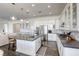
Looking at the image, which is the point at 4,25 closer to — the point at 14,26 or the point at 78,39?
the point at 14,26

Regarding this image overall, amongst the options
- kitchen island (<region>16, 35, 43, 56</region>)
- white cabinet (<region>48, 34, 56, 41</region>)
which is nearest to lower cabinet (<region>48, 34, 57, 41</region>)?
white cabinet (<region>48, 34, 56, 41</region>)

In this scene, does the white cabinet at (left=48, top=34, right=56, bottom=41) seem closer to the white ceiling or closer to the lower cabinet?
the lower cabinet

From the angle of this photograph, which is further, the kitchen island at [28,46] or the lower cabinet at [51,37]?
the lower cabinet at [51,37]

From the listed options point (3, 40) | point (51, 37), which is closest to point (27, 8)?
point (3, 40)

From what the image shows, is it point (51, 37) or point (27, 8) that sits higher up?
point (27, 8)

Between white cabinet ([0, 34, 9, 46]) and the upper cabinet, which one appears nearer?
the upper cabinet

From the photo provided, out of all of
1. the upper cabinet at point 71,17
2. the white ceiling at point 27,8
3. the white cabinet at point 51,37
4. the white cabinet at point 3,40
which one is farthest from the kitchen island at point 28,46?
the white cabinet at point 51,37

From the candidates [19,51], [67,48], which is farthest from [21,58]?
[19,51]

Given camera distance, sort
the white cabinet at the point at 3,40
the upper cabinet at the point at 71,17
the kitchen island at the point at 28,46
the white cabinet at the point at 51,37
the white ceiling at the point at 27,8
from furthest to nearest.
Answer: the white cabinet at the point at 51,37 → the white cabinet at the point at 3,40 → the white ceiling at the point at 27,8 → the kitchen island at the point at 28,46 → the upper cabinet at the point at 71,17

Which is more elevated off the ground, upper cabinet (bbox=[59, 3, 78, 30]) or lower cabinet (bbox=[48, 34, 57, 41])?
upper cabinet (bbox=[59, 3, 78, 30])

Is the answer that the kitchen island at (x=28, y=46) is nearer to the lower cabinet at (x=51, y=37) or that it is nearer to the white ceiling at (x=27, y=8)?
the white ceiling at (x=27, y=8)

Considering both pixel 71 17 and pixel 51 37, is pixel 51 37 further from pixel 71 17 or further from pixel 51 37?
pixel 71 17

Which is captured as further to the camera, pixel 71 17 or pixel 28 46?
pixel 28 46

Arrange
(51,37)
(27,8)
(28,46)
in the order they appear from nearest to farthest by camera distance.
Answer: (28,46), (27,8), (51,37)
